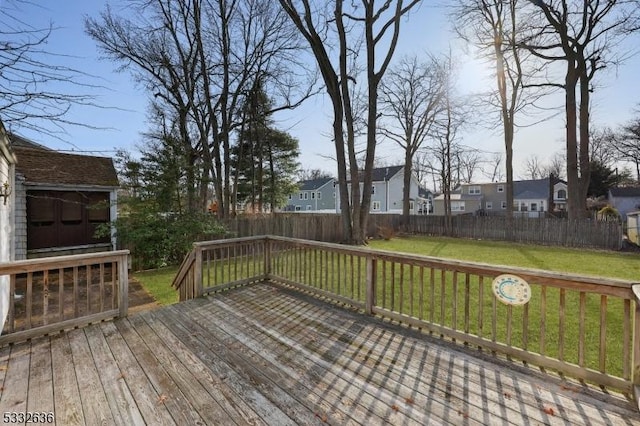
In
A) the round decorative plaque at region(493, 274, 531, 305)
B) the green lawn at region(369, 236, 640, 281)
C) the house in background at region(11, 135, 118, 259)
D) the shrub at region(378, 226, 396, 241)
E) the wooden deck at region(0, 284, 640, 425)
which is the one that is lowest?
the green lawn at region(369, 236, 640, 281)

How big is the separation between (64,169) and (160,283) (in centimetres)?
500

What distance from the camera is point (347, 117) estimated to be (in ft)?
36.7

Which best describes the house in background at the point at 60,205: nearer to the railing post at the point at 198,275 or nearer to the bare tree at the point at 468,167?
the railing post at the point at 198,275

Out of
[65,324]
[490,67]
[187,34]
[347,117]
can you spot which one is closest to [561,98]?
[490,67]

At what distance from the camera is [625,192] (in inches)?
979

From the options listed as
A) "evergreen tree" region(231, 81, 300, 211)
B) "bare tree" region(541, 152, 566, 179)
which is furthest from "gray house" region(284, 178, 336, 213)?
"bare tree" region(541, 152, 566, 179)

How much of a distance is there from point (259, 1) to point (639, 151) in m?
33.8

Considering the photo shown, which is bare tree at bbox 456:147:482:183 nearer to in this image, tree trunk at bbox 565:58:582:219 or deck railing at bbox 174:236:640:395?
tree trunk at bbox 565:58:582:219

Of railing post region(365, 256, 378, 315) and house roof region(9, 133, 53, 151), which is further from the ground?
house roof region(9, 133, 53, 151)

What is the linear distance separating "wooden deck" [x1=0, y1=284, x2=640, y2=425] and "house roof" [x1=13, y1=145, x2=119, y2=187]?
7.00 meters

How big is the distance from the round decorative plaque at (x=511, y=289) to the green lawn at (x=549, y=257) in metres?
6.57

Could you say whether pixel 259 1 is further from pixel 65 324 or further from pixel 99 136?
pixel 65 324

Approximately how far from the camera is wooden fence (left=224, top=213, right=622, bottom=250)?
11.4 metres

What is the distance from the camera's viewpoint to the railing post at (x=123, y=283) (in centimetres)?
372
